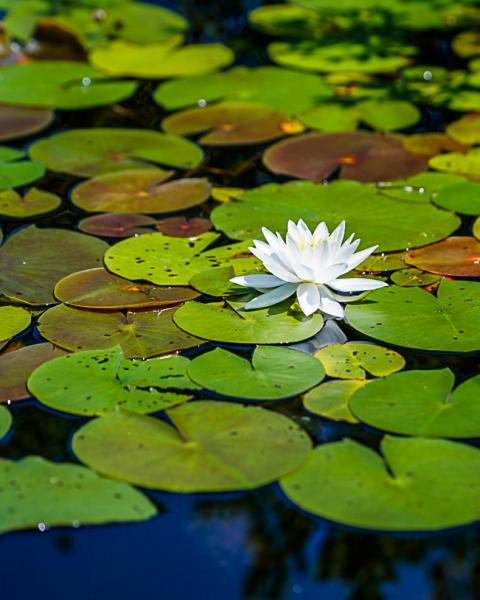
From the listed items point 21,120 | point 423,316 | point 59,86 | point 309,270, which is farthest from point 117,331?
point 59,86

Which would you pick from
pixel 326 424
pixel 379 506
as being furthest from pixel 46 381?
pixel 379 506

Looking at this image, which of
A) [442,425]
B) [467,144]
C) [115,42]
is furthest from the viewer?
[115,42]

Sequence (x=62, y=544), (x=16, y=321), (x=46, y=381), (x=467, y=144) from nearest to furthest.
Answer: (x=62, y=544) → (x=46, y=381) → (x=16, y=321) → (x=467, y=144)

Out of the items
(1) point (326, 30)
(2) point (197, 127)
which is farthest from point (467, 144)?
(1) point (326, 30)

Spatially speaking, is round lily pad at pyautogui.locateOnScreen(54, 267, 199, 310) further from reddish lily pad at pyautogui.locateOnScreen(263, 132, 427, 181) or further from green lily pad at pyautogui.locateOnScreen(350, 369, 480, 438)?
reddish lily pad at pyautogui.locateOnScreen(263, 132, 427, 181)

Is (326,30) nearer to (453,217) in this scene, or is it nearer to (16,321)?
(453,217)

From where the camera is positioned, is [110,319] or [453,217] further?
[453,217]

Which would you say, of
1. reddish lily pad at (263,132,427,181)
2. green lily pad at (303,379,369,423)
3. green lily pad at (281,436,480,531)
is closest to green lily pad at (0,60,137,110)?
reddish lily pad at (263,132,427,181)

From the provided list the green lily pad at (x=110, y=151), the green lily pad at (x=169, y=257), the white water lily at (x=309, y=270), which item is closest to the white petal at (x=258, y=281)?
the white water lily at (x=309, y=270)
